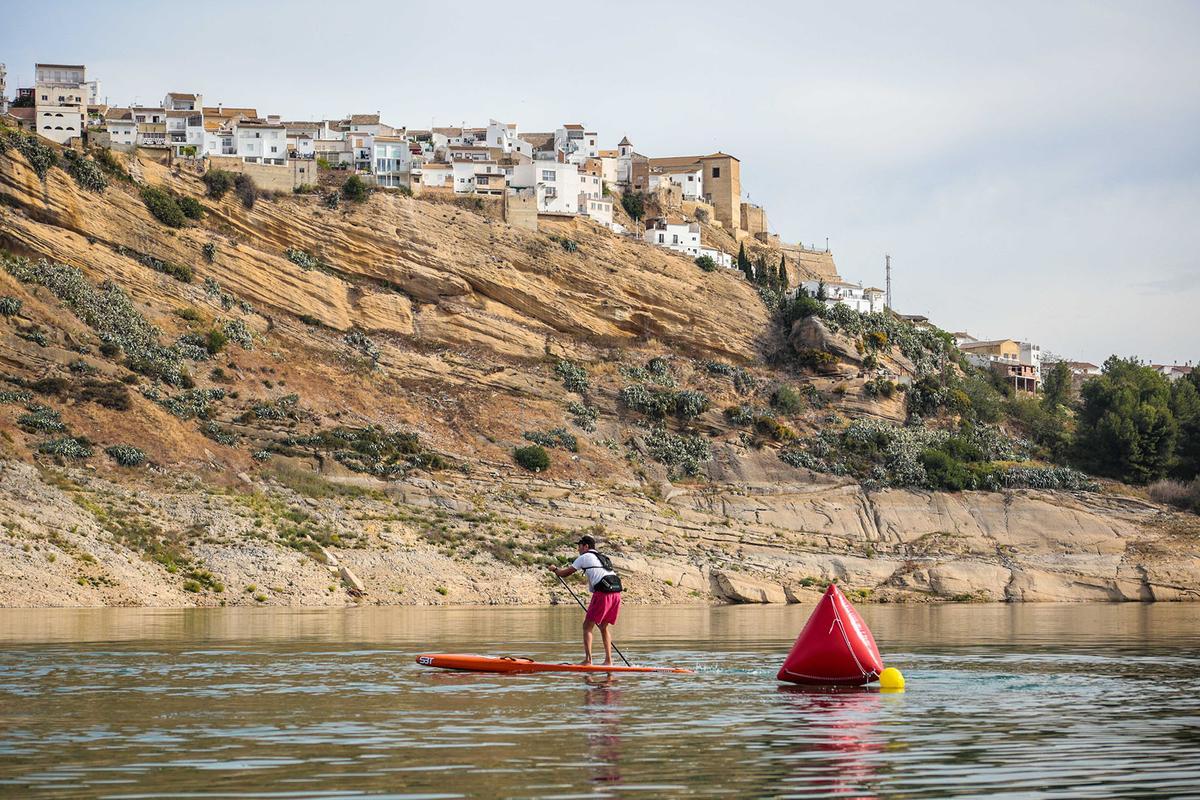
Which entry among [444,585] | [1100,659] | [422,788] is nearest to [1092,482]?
[444,585]

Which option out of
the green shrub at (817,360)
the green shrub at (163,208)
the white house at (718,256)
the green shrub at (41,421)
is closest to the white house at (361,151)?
the green shrub at (163,208)

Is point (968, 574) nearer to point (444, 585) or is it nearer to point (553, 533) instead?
point (553, 533)

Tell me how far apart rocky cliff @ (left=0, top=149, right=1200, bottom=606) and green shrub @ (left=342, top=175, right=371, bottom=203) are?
1.13 meters

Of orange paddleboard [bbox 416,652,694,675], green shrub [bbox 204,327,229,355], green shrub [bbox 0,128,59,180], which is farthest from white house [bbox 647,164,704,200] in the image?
orange paddleboard [bbox 416,652,694,675]

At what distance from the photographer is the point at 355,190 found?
10019 cm

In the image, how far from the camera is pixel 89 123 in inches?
3959

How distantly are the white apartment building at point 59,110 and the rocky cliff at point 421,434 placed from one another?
6474 millimetres

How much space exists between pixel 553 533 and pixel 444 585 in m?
10.4

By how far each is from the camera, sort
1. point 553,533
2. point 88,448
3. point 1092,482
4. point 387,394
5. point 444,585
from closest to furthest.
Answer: point 444,585 < point 88,448 < point 553,533 < point 387,394 < point 1092,482

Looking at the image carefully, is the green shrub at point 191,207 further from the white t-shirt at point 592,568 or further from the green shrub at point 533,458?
the white t-shirt at point 592,568

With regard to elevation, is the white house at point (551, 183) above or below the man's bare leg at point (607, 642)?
above

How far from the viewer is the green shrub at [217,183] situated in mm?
94125

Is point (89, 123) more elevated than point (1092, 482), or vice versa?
point (89, 123)

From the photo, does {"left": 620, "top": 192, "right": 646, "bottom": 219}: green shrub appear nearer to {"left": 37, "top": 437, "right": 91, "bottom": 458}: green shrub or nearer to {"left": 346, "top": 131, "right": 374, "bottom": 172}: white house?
{"left": 346, "top": 131, "right": 374, "bottom": 172}: white house
